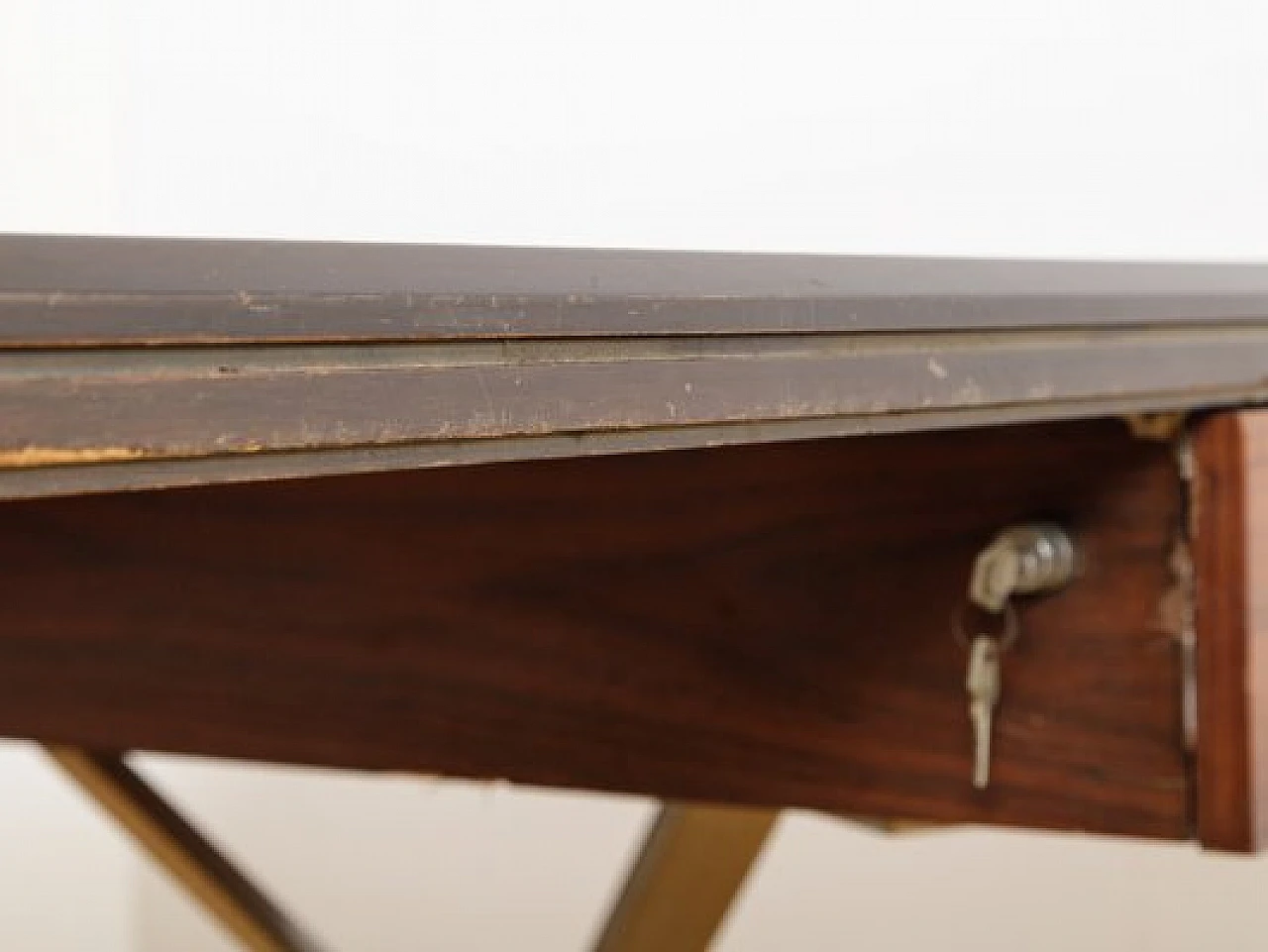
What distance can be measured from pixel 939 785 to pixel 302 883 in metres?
1.59

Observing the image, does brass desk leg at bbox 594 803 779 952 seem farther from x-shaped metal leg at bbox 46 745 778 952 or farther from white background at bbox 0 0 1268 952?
white background at bbox 0 0 1268 952

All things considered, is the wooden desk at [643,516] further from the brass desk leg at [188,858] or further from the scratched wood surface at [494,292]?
the brass desk leg at [188,858]

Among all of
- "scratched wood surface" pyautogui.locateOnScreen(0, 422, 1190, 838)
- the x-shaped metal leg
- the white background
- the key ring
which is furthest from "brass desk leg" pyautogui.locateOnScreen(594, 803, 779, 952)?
the white background

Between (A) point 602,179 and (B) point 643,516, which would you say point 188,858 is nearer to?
(B) point 643,516

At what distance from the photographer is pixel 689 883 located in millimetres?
969

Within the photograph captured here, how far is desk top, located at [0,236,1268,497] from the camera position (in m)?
0.32

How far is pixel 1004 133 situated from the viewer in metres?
1.82

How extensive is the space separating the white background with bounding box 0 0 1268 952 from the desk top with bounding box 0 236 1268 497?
1.22 meters

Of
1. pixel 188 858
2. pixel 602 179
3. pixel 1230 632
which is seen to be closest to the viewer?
pixel 1230 632

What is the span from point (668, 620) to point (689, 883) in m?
0.29

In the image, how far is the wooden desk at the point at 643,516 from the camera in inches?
13.7

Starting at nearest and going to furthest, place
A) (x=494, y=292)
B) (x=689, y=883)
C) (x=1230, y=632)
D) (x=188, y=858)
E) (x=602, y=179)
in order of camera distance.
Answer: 1. (x=494, y=292)
2. (x=1230, y=632)
3. (x=689, y=883)
4. (x=188, y=858)
5. (x=602, y=179)

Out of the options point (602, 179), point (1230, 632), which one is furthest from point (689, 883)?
point (602, 179)

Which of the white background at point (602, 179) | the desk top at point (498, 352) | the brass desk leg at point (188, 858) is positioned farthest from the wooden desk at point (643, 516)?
the white background at point (602, 179)
